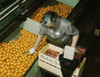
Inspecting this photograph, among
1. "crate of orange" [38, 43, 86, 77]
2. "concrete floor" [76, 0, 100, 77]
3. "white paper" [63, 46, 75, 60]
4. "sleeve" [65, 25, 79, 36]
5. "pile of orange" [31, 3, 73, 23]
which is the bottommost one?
"concrete floor" [76, 0, 100, 77]

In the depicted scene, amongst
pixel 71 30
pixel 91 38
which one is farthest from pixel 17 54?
pixel 91 38

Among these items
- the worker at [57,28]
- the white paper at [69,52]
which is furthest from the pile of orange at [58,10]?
the white paper at [69,52]

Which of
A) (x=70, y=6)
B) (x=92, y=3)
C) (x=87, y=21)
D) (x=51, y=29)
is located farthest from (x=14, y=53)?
(x=92, y=3)

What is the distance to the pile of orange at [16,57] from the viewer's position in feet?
9.68

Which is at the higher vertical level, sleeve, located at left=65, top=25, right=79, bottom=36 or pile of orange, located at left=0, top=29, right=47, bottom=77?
sleeve, located at left=65, top=25, right=79, bottom=36

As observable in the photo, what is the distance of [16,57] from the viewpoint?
324cm

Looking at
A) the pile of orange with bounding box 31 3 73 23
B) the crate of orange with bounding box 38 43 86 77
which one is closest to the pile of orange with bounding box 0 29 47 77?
the crate of orange with bounding box 38 43 86 77

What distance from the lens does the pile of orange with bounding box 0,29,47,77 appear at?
9.68ft

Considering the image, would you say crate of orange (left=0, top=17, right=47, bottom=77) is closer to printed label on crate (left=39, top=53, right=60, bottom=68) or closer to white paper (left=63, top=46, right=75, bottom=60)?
printed label on crate (left=39, top=53, right=60, bottom=68)

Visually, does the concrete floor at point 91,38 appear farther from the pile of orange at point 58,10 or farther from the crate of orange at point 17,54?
the crate of orange at point 17,54

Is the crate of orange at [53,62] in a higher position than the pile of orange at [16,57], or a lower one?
higher

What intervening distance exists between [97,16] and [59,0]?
1933 mm

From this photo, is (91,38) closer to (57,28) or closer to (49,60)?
(57,28)

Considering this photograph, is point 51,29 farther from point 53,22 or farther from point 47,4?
point 47,4
